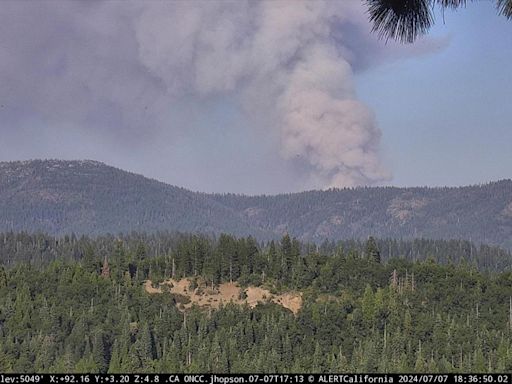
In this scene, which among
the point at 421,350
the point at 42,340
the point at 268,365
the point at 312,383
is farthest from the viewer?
the point at 42,340

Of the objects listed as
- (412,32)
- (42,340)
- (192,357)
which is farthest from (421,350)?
(412,32)

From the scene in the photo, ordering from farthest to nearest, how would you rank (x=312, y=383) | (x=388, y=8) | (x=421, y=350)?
(x=421, y=350) < (x=312, y=383) < (x=388, y=8)

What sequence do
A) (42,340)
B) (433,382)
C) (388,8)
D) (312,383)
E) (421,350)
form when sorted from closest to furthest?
(388,8)
(433,382)
(312,383)
(421,350)
(42,340)

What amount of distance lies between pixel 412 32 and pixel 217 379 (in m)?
21.2

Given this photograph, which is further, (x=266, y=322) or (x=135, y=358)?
(x=266, y=322)

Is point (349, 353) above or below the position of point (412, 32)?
below

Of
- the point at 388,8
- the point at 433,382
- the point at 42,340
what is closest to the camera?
the point at 388,8

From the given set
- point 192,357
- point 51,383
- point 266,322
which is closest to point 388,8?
point 51,383

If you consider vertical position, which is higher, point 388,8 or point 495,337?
point 388,8

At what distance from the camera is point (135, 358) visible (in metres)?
173

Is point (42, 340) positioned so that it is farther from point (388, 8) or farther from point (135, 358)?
point (388, 8)

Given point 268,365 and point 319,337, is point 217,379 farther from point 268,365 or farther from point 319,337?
point 319,337

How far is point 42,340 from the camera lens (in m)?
194

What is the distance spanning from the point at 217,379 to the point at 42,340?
16204 centimetres
